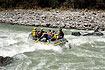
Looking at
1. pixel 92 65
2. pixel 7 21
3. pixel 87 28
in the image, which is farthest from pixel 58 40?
pixel 7 21

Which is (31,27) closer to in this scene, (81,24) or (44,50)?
(81,24)

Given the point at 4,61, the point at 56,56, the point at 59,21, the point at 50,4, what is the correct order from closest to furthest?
1. the point at 4,61
2. the point at 56,56
3. the point at 59,21
4. the point at 50,4

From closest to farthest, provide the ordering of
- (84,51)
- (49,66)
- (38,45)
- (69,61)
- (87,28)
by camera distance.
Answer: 1. (49,66)
2. (69,61)
3. (84,51)
4. (38,45)
5. (87,28)

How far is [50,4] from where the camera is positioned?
30.6 meters

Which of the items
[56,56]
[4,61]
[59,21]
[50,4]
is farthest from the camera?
[50,4]

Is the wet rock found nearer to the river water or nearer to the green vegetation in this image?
the river water

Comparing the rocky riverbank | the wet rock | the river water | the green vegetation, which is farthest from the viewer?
the green vegetation

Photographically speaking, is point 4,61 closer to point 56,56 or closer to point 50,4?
point 56,56

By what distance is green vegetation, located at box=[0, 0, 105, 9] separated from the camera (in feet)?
95.8

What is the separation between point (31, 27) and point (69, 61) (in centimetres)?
1006

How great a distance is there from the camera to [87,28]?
1678 centimetres

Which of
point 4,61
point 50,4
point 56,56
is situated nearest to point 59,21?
point 56,56

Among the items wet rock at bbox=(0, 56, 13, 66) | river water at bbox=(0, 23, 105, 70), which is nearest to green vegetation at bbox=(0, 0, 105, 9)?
river water at bbox=(0, 23, 105, 70)

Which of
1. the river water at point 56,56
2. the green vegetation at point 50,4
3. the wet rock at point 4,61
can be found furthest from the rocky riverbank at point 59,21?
the wet rock at point 4,61
